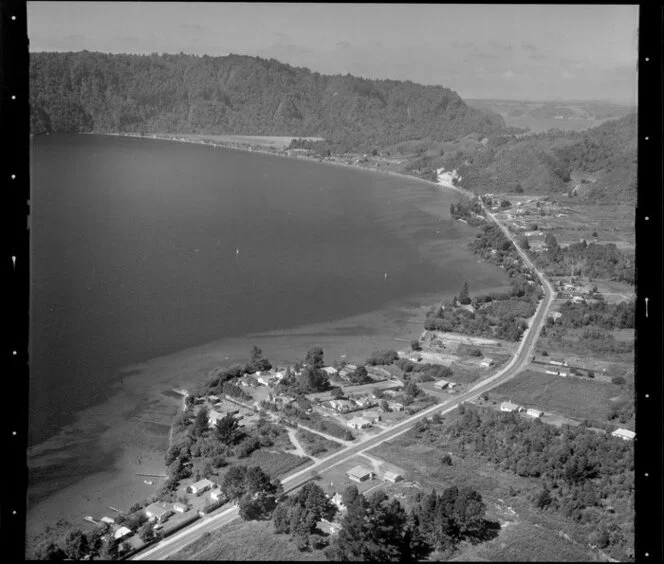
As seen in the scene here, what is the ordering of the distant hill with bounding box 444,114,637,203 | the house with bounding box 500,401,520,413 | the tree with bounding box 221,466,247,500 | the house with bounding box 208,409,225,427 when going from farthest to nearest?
the distant hill with bounding box 444,114,637,203
the house with bounding box 500,401,520,413
the house with bounding box 208,409,225,427
the tree with bounding box 221,466,247,500

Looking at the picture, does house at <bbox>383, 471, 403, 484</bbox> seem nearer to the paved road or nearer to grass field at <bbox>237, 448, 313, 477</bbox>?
the paved road

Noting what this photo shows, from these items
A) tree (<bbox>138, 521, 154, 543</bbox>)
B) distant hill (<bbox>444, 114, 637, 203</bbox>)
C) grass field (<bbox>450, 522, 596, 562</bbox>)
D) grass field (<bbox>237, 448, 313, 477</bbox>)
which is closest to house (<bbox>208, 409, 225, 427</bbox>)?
grass field (<bbox>237, 448, 313, 477</bbox>)

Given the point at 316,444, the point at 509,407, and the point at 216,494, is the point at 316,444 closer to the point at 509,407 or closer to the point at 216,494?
the point at 216,494

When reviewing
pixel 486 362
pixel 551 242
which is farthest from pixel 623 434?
pixel 551 242

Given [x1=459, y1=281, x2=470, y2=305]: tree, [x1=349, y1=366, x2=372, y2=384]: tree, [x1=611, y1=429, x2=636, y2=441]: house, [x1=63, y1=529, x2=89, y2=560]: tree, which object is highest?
[x1=459, y1=281, x2=470, y2=305]: tree

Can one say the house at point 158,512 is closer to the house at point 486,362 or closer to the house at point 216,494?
the house at point 216,494

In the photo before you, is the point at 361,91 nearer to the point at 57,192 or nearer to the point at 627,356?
the point at 57,192

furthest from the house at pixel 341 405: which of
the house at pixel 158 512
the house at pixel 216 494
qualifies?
the house at pixel 158 512
